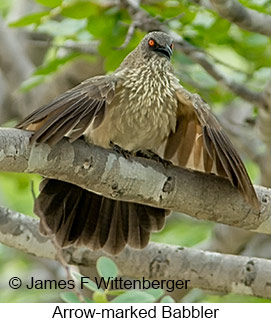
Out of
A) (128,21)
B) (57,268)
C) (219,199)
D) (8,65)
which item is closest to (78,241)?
(219,199)

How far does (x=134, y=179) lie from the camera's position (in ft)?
10.6

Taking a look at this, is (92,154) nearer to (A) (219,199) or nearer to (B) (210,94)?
(A) (219,199)

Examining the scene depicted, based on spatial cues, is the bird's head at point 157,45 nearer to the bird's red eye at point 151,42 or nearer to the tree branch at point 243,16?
the bird's red eye at point 151,42

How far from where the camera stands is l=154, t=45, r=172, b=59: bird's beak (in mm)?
3877

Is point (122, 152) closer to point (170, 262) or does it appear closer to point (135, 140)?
point (135, 140)

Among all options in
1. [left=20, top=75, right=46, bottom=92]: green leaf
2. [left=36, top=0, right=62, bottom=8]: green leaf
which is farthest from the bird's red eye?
[left=20, top=75, right=46, bottom=92]: green leaf

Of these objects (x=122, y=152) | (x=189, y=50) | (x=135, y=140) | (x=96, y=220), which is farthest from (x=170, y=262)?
(x=189, y=50)

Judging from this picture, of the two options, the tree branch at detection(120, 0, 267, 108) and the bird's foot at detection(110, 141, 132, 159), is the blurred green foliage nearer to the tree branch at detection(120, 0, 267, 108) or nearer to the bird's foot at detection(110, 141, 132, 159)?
the tree branch at detection(120, 0, 267, 108)

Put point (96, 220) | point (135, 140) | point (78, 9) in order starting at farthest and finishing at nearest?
point (78, 9)
point (96, 220)
point (135, 140)

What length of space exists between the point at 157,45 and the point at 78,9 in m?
0.43

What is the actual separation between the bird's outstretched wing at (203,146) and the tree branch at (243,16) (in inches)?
16.2

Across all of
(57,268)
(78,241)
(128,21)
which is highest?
(128,21)

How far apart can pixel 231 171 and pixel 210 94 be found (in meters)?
1.96

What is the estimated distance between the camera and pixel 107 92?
11.0 feet
